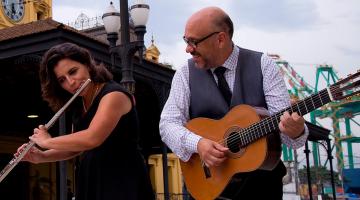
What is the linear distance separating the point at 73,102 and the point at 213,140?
0.78 metres

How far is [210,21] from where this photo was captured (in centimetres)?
257

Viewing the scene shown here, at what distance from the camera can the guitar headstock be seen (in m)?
2.17

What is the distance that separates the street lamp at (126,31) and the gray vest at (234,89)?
15.3ft

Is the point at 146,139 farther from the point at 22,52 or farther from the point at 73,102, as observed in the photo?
the point at 73,102

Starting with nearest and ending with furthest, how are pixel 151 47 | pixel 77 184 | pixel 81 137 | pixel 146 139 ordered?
pixel 81 137, pixel 77 184, pixel 146 139, pixel 151 47

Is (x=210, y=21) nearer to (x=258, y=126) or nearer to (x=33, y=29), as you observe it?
(x=258, y=126)

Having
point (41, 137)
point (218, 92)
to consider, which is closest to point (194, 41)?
point (218, 92)

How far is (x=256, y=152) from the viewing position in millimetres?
2314

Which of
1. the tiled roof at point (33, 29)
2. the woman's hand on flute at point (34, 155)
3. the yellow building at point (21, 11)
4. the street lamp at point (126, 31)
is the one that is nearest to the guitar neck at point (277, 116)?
the woman's hand on flute at point (34, 155)

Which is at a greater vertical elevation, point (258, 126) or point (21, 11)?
point (21, 11)

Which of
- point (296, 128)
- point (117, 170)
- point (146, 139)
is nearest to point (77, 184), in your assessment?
point (117, 170)

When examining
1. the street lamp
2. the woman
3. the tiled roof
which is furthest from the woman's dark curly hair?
the tiled roof

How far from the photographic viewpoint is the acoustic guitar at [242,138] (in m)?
2.25

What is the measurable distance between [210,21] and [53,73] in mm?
855
